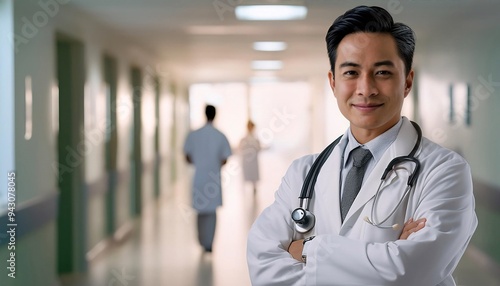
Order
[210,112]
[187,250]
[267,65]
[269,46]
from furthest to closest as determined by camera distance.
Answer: [267,65] → [269,46] → [187,250] → [210,112]

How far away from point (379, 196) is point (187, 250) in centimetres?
427

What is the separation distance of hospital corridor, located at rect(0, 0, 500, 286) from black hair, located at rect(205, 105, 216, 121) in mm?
15

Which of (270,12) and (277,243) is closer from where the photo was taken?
(277,243)

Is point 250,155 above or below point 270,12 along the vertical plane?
below

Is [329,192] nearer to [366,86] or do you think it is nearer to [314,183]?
[314,183]

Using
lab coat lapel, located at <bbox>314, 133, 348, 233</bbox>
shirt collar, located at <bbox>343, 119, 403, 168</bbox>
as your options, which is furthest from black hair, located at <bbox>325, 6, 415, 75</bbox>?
lab coat lapel, located at <bbox>314, 133, 348, 233</bbox>

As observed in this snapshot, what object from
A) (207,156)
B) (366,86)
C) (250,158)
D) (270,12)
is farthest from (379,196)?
(250,158)

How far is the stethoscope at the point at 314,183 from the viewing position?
1252mm

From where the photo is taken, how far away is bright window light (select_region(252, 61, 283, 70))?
694 cm

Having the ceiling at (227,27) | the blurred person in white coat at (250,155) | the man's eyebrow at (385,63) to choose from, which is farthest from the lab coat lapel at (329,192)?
the blurred person in white coat at (250,155)

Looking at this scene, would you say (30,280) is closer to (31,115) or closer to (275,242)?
(31,115)

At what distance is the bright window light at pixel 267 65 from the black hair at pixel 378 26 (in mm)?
5609

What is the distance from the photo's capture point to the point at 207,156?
16.5 ft

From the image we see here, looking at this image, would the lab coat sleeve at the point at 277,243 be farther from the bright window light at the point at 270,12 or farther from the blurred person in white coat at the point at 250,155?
the blurred person in white coat at the point at 250,155
